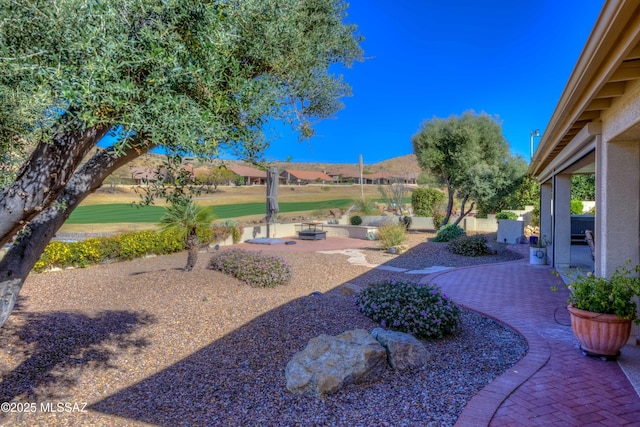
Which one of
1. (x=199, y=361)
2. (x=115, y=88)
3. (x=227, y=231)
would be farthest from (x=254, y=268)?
(x=227, y=231)

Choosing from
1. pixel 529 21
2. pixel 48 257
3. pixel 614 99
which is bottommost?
pixel 48 257

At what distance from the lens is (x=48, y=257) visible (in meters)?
9.80

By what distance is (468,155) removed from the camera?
1877 cm

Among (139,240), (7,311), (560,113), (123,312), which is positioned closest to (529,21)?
(560,113)

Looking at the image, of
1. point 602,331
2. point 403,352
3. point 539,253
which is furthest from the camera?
point 539,253

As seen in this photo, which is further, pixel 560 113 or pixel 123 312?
pixel 123 312

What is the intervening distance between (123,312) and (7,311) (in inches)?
120

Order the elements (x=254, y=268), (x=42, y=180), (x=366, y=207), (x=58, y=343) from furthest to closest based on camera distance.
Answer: (x=366, y=207) < (x=254, y=268) < (x=58, y=343) < (x=42, y=180)

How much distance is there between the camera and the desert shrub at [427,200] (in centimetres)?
2398

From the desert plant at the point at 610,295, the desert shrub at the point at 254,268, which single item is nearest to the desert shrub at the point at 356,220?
the desert shrub at the point at 254,268

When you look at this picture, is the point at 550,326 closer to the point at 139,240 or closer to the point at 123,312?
the point at 123,312

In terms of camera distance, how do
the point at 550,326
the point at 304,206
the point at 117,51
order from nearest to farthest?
the point at 117,51 < the point at 550,326 < the point at 304,206

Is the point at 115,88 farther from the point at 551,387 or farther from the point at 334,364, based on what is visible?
the point at 551,387

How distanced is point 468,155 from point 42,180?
18.4 m
